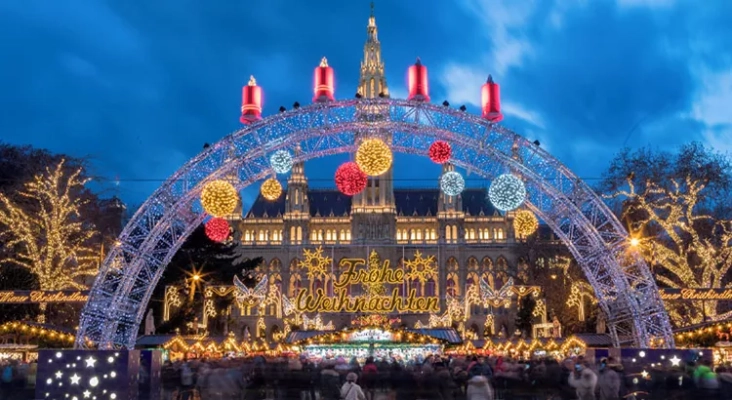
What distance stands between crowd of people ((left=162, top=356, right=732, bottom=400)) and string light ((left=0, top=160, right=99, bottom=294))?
11131mm

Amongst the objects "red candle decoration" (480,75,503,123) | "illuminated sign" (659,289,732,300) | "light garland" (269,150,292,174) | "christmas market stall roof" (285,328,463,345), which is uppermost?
"red candle decoration" (480,75,503,123)

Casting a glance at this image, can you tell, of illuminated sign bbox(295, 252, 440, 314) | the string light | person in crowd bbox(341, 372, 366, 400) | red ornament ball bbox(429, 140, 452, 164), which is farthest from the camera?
illuminated sign bbox(295, 252, 440, 314)

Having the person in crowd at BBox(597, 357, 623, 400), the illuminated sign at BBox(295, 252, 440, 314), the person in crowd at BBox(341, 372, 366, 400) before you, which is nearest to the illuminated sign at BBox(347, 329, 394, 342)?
the illuminated sign at BBox(295, 252, 440, 314)

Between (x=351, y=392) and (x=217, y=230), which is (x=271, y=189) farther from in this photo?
(x=351, y=392)

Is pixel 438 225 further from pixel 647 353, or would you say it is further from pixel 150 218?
pixel 647 353

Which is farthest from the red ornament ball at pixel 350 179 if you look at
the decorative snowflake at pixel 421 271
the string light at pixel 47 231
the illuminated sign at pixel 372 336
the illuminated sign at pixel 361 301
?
the decorative snowflake at pixel 421 271

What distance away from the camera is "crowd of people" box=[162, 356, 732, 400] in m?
13.6

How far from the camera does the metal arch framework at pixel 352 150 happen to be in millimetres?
24375

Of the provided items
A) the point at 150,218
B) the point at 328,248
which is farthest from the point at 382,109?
the point at 328,248

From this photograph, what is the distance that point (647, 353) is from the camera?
16.1m

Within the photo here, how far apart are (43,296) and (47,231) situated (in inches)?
194

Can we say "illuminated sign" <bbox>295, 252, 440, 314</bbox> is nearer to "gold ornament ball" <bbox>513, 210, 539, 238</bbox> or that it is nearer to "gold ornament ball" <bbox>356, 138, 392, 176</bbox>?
"gold ornament ball" <bbox>513, 210, 539, 238</bbox>

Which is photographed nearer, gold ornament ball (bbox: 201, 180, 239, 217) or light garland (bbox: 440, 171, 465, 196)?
gold ornament ball (bbox: 201, 180, 239, 217)

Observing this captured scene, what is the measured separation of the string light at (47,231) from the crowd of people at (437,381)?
36.5 ft
